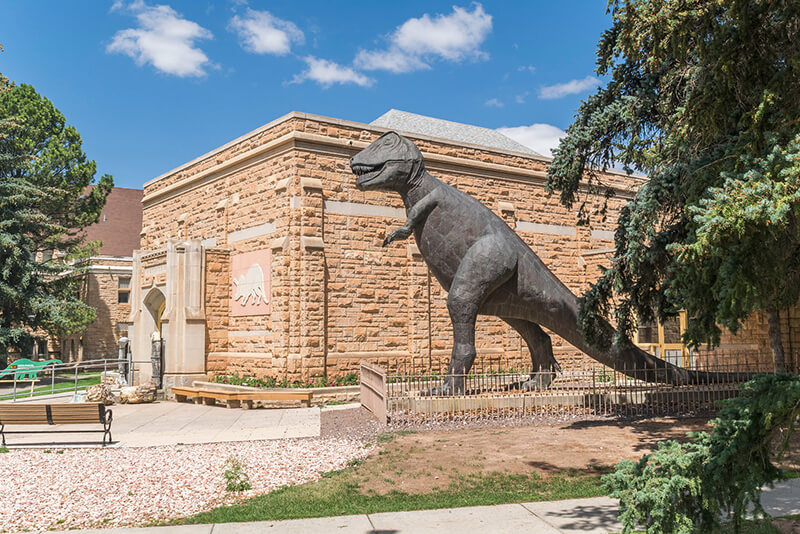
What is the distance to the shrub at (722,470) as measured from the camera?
12.2 ft

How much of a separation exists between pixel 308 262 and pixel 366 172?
4633mm

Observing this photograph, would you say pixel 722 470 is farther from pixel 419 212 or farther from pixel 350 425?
pixel 419 212

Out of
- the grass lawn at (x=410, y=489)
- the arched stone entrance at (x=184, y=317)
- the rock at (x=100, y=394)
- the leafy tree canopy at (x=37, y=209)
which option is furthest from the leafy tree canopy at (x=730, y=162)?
the leafy tree canopy at (x=37, y=209)

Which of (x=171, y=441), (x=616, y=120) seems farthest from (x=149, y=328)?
(x=616, y=120)

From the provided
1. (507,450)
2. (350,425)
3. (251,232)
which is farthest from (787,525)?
(251,232)

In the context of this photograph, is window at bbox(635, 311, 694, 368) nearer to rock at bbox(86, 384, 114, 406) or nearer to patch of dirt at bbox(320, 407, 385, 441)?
patch of dirt at bbox(320, 407, 385, 441)

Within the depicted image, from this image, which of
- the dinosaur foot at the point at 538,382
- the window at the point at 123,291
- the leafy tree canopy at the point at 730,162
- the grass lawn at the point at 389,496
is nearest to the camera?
the leafy tree canopy at the point at 730,162

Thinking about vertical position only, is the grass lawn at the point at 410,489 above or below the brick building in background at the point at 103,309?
below

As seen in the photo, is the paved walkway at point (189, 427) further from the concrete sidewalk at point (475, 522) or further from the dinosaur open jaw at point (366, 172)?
the concrete sidewalk at point (475, 522)

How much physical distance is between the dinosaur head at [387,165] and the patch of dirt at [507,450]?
4.72 m

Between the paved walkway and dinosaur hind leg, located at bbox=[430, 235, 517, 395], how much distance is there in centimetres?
276

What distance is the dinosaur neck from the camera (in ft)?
39.1

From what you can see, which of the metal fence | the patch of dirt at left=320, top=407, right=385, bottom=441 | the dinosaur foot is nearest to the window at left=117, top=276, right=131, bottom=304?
the patch of dirt at left=320, top=407, right=385, bottom=441

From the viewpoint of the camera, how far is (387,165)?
11.8m
